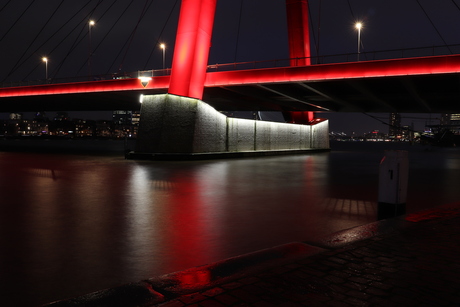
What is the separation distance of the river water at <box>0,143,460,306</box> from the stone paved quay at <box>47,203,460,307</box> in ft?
1.75

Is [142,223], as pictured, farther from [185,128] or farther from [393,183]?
[185,128]

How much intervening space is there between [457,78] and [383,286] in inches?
905

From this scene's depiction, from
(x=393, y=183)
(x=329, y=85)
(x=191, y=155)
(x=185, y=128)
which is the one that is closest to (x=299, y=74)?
(x=329, y=85)

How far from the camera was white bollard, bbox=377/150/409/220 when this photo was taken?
6.39m

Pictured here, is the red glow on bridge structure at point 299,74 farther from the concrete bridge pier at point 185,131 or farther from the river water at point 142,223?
the river water at point 142,223

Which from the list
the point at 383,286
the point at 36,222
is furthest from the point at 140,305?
the point at 36,222

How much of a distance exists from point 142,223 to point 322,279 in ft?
11.7

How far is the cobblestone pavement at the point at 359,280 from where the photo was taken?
9.82 feet

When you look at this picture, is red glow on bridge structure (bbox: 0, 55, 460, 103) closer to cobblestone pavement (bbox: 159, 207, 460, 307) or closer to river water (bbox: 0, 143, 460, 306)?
river water (bbox: 0, 143, 460, 306)

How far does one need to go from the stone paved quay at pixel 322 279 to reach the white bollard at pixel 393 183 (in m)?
1.60

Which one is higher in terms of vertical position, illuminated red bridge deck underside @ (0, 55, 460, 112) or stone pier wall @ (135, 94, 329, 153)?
illuminated red bridge deck underside @ (0, 55, 460, 112)

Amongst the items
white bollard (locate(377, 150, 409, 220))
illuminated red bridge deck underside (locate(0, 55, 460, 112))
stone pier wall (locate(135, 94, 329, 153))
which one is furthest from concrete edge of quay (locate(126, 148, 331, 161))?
white bollard (locate(377, 150, 409, 220))

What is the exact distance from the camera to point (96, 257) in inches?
173

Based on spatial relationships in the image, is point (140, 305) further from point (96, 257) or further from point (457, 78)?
point (457, 78)
